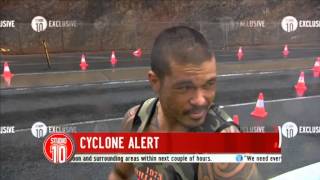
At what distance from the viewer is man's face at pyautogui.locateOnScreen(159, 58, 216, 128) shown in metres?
2.04

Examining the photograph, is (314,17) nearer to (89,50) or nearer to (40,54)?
(89,50)

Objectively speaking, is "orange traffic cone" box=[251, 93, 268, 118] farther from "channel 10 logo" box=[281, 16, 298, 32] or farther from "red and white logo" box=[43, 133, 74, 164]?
"red and white logo" box=[43, 133, 74, 164]

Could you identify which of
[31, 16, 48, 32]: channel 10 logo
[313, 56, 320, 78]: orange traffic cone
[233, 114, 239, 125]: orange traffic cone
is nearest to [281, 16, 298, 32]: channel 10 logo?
[313, 56, 320, 78]: orange traffic cone

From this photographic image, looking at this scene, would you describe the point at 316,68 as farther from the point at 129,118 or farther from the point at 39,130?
the point at 39,130

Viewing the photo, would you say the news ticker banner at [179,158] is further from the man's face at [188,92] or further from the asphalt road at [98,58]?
the asphalt road at [98,58]

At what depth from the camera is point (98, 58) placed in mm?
2291

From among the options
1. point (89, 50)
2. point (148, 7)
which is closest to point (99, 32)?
point (89, 50)

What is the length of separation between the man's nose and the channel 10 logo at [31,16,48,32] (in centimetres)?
74

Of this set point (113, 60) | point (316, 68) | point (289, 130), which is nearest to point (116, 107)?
point (113, 60)

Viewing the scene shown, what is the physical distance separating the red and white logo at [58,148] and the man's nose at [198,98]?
613mm

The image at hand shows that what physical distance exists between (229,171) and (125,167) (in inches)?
19.7

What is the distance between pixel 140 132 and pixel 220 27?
591 millimetres

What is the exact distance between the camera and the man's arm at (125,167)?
2.26 meters

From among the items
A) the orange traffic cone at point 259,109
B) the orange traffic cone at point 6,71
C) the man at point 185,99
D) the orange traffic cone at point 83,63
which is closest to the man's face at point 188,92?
the man at point 185,99
